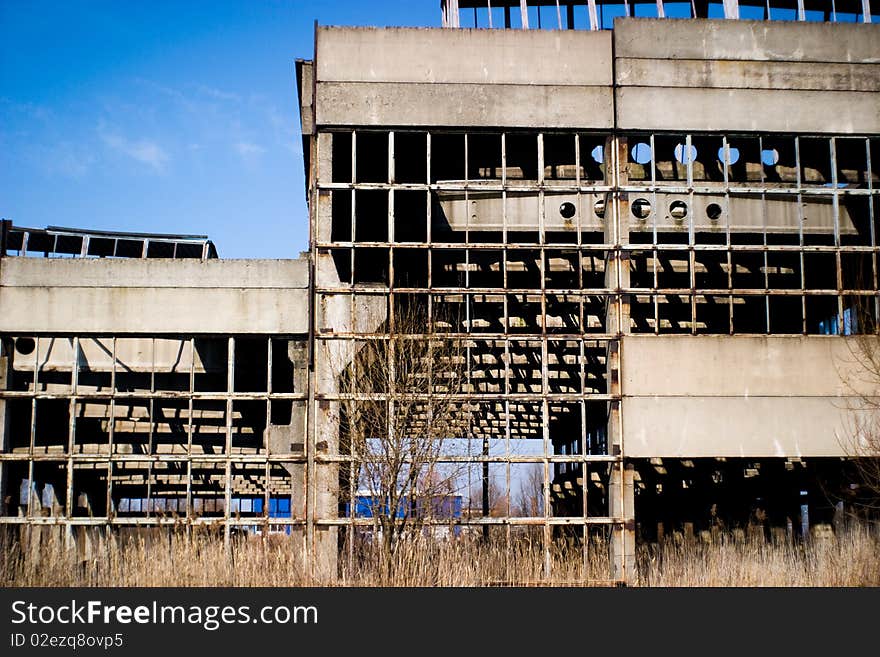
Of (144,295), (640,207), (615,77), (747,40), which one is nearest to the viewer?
(144,295)

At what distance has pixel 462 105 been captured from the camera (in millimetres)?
21391

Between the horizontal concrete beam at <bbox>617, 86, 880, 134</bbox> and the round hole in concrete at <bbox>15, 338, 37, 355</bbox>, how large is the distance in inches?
515

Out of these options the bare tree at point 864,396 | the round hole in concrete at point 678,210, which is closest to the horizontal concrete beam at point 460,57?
the round hole in concrete at point 678,210

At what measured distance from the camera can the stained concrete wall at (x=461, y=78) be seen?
21.3 metres

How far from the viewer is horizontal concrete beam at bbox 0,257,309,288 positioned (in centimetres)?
2083

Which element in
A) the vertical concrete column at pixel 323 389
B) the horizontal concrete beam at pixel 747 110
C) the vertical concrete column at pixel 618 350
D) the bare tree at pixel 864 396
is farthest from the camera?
the horizontal concrete beam at pixel 747 110

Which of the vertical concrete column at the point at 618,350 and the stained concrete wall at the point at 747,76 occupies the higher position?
the stained concrete wall at the point at 747,76

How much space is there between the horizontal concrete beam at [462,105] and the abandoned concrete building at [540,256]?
45mm

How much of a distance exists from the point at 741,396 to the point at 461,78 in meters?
8.47

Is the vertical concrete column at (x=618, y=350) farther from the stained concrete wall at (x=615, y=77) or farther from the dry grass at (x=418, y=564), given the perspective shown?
the stained concrete wall at (x=615, y=77)

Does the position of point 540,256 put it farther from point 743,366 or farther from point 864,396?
point 864,396

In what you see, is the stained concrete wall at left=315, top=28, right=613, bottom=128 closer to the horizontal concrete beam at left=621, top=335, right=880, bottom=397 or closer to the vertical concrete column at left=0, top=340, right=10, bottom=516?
the horizontal concrete beam at left=621, top=335, right=880, bottom=397

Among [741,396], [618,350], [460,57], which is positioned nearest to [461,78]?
[460,57]
